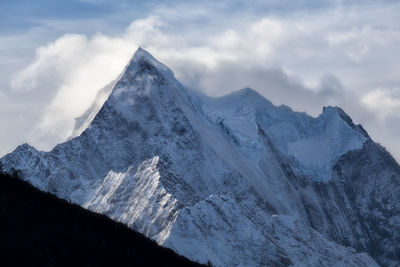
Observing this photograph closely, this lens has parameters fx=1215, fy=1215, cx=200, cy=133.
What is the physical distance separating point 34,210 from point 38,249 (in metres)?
5.18

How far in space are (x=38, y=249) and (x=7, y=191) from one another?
6.72 metres

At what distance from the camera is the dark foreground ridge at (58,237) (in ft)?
221

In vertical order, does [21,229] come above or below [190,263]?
below

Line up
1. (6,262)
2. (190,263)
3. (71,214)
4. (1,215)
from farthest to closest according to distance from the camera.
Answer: (190,263) < (71,214) < (1,215) < (6,262)

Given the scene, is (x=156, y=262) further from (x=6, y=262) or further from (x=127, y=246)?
(x=6, y=262)

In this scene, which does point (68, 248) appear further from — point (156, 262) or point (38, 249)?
point (156, 262)

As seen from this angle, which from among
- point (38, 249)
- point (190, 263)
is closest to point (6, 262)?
point (38, 249)

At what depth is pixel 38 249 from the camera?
223 ft

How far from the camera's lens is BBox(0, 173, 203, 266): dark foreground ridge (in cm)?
6731

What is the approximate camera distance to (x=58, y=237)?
70.5 m

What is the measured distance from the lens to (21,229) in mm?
69188

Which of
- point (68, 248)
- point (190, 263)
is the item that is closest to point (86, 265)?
point (68, 248)

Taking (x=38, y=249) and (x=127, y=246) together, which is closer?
(x=38, y=249)

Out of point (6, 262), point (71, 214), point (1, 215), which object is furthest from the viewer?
point (71, 214)
